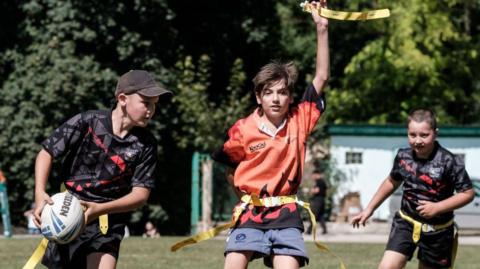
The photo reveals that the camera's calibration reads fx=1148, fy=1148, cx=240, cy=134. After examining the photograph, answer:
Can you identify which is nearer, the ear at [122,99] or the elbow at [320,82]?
the ear at [122,99]

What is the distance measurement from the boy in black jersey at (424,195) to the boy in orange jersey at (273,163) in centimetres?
191

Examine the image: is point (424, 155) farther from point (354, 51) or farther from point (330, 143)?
point (354, 51)

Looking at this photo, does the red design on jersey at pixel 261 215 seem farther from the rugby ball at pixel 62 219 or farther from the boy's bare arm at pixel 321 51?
the rugby ball at pixel 62 219

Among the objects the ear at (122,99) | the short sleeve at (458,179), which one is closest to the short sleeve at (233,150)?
the ear at (122,99)

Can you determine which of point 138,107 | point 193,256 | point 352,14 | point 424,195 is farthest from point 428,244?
point 193,256

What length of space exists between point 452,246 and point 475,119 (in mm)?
35709

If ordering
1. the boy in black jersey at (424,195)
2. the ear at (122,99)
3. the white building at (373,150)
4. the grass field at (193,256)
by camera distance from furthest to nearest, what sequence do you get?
the white building at (373,150)
the grass field at (193,256)
the boy in black jersey at (424,195)
the ear at (122,99)

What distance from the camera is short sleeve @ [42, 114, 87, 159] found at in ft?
26.0

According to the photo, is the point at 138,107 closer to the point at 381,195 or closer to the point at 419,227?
the point at 381,195

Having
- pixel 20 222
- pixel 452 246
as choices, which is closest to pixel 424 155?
pixel 452 246

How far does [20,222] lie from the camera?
33.0 meters

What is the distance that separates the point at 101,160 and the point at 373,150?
25.5m

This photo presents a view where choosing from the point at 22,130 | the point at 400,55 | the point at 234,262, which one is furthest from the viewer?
the point at 400,55

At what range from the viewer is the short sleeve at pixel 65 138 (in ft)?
26.0
